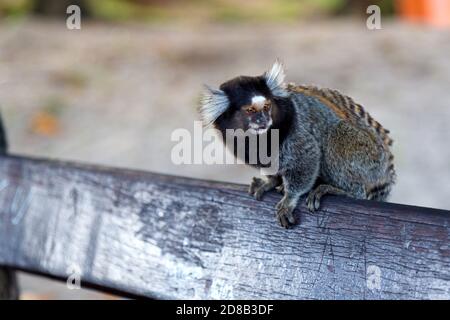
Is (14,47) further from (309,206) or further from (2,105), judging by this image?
(309,206)

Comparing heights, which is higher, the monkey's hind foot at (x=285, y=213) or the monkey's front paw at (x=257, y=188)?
the monkey's front paw at (x=257, y=188)

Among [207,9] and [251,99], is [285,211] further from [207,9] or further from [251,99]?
[207,9]

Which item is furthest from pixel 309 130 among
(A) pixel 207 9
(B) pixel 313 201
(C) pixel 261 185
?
(A) pixel 207 9

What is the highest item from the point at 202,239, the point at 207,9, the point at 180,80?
the point at 207,9

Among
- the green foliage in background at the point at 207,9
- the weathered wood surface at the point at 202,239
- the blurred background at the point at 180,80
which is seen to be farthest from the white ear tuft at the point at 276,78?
the green foliage in background at the point at 207,9

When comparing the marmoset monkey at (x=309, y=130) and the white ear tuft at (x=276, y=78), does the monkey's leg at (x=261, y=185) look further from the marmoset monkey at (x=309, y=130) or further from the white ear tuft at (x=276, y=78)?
the white ear tuft at (x=276, y=78)

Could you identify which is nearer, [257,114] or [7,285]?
[257,114]
